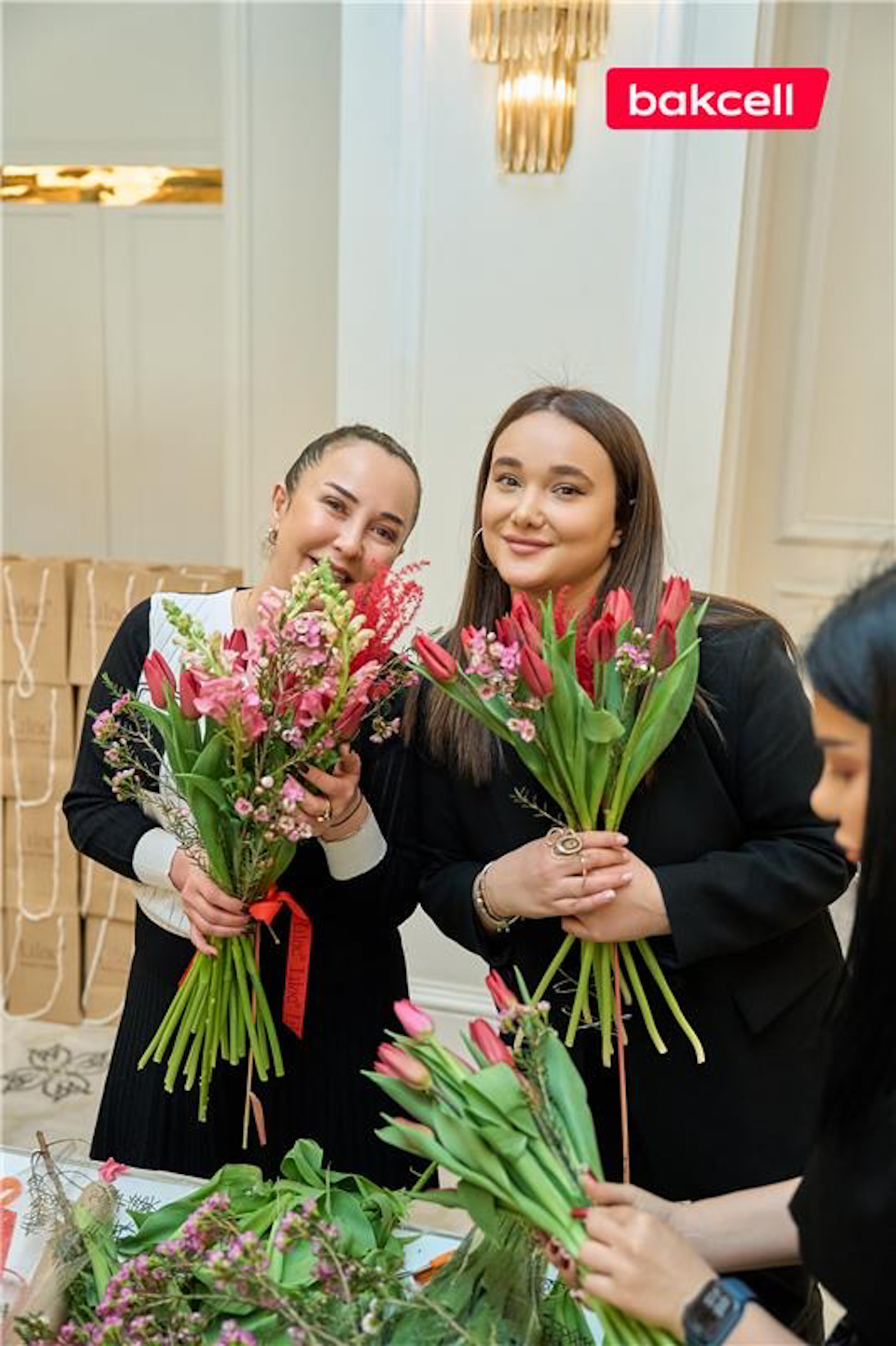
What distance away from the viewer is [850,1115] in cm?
81

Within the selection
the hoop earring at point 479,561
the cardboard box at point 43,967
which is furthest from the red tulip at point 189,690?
the cardboard box at point 43,967

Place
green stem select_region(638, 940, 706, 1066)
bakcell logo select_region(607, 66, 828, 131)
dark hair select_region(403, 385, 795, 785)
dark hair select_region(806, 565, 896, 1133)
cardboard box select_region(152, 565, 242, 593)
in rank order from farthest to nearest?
cardboard box select_region(152, 565, 242, 593) → bakcell logo select_region(607, 66, 828, 131) → dark hair select_region(403, 385, 795, 785) → green stem select_region(638, 940, 706, 1066) → dark hair select_region(806, 565, 896, 1133)

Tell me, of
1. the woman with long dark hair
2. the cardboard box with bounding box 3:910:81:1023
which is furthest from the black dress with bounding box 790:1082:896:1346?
the cardboard box with bounding box 3:910:81:1023

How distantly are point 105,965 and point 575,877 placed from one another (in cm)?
245

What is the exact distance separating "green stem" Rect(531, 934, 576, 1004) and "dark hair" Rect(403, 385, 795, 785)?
0.22m

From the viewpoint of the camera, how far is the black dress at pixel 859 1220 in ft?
2.52

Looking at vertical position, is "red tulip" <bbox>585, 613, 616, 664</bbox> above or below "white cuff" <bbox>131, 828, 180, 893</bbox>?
above

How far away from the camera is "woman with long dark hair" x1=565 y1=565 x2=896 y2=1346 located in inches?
30.4

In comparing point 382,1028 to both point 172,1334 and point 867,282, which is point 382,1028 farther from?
point 867,282

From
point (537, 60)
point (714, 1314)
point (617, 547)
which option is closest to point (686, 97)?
point (537, 60)

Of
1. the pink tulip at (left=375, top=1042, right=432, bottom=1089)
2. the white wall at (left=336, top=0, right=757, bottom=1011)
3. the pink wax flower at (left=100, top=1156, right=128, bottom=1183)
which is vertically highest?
the white wall at (left=336, top=0, right=757, bottom=1011)

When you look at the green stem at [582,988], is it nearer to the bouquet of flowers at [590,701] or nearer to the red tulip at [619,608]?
the bouquet of flowers at [590,701]

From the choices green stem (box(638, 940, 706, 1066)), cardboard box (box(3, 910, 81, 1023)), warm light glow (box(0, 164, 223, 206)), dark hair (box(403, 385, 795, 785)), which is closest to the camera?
green stem (box(638, 940, 706, 1066))

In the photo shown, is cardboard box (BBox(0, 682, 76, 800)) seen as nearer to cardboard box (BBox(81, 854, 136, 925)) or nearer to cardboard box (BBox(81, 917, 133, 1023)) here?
cardboard box (BBox(81, 854, 136, 925))
